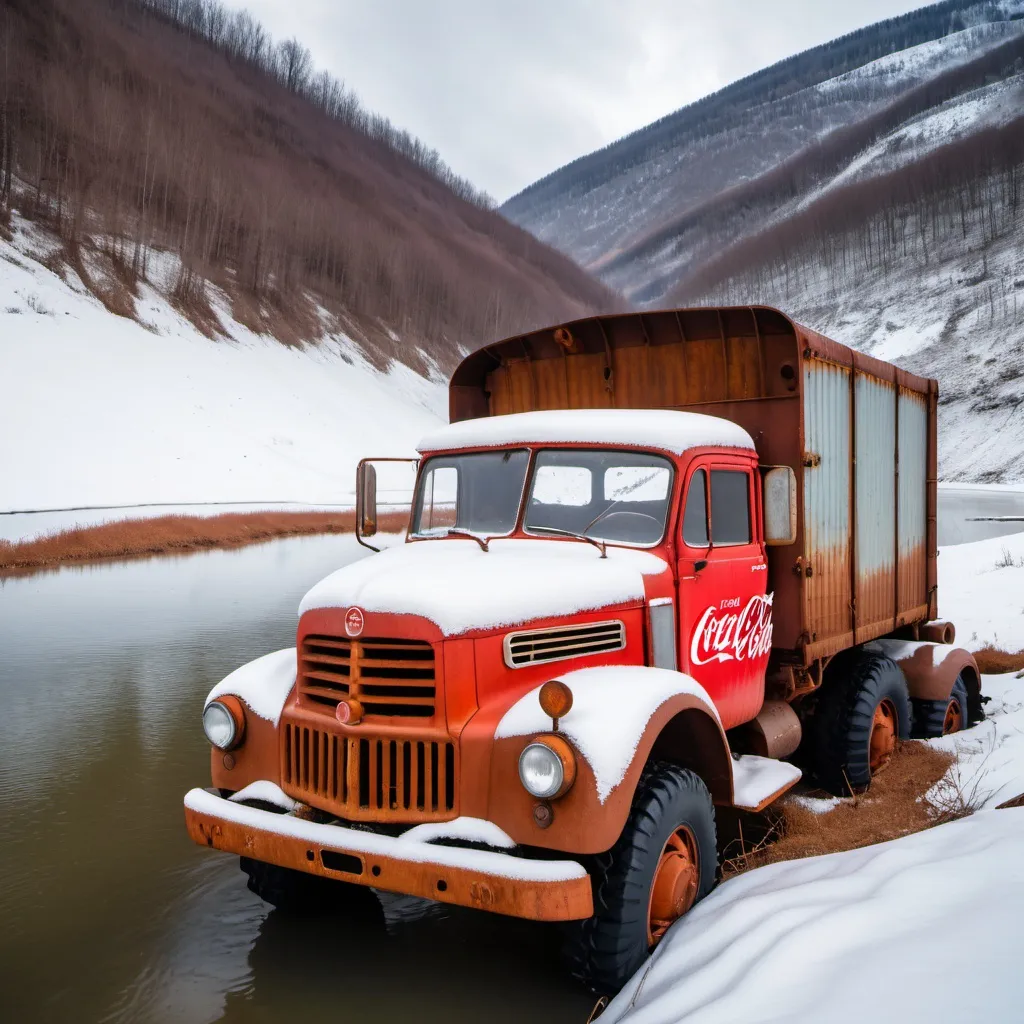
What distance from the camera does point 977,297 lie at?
58062mm

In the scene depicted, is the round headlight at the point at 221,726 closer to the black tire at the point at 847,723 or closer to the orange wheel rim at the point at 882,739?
the black tire at the point at 847,723

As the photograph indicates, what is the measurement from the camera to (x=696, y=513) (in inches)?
194

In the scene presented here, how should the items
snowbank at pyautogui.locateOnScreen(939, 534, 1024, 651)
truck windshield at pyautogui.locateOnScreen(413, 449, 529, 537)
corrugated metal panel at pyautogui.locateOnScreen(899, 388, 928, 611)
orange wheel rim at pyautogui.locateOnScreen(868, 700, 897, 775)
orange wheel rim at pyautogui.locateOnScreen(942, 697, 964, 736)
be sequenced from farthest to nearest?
snowbank at pyautogui.locateOnScreen(939, 534, 1024, 651)
corrugated metal panel at pyautogui.locateOnScreen(899, 388, 928, 611)
orange wheel rim at pyautogui.locateOnScreen(942, 697, 964, 736)
orange wheel rim at pyautogui.locateOnScreen(868, 700, 897, 775)
truck windshield at pyautogui.locateOnScreen(413, 449, 529, 537)

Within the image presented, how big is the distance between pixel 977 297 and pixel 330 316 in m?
39.5

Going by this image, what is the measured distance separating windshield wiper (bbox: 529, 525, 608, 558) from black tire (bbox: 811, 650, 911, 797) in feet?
8.70

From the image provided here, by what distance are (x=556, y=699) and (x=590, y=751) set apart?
0.24 meters

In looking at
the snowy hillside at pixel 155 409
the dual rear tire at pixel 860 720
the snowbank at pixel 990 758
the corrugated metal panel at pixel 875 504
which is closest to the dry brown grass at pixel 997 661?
the snowbank at pixel 990 758

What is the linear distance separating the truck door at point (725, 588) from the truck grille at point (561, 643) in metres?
0.55

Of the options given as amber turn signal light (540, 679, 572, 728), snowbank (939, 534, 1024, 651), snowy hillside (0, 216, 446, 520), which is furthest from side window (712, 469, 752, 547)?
snowy hillside (0, 216, 446, 520)

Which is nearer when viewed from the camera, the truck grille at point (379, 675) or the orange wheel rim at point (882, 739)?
the truck grille at point (379, 675)

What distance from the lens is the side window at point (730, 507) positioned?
Result: 5074 mm

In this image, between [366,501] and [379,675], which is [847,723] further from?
[379,675]

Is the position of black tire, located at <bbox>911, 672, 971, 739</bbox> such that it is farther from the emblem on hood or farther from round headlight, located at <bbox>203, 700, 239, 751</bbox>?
round headlight, located at <bbox>203, 700, 239, 751</bbox>

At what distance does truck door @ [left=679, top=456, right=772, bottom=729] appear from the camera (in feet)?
15.7
